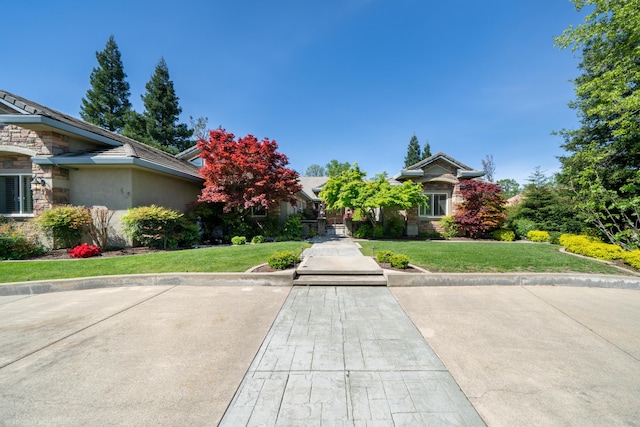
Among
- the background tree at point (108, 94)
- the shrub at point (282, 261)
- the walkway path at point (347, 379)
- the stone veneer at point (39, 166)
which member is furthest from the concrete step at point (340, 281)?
the background tree at point (108, 94)

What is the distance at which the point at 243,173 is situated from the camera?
11.0 m

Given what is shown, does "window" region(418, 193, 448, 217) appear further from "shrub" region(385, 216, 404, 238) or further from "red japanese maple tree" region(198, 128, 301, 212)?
"red japanese maple tree" region(198, 128, 301, 212)

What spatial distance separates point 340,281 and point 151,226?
8.05 meters

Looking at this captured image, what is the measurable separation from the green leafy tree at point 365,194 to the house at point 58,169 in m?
8.31

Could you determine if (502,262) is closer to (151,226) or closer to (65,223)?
(151,226)

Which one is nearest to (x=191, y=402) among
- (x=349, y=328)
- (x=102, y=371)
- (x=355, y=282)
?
(x=102, y=371)

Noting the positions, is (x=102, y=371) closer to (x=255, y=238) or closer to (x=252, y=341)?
(x=252, y=341)

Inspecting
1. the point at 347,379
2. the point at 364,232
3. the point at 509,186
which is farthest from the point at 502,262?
the point at 509,186

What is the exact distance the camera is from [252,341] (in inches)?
129

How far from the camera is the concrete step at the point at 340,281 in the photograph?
18.6ft

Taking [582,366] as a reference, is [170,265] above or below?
above

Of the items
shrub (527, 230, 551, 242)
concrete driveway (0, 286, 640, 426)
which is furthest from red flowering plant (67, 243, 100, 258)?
shrub (527, 230, 551, 242)

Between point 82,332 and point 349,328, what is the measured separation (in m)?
4.03

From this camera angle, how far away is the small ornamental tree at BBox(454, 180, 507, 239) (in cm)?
1276
